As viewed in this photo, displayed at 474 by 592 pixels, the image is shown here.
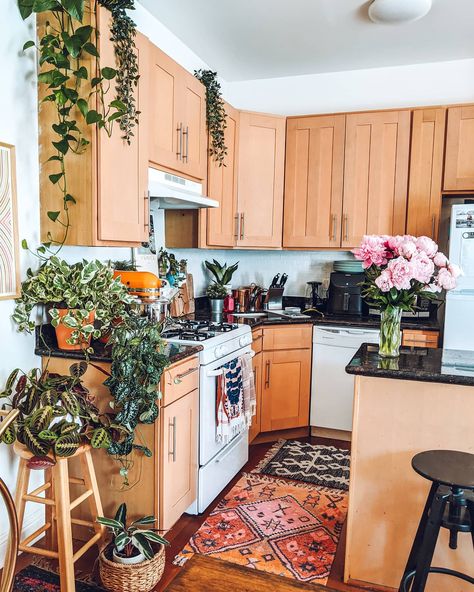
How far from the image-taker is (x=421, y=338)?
3.44 meters

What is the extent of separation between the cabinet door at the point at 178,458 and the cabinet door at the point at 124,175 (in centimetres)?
88

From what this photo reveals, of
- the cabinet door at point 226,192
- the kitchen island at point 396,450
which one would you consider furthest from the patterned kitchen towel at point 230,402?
the cabinet door at point 226,192

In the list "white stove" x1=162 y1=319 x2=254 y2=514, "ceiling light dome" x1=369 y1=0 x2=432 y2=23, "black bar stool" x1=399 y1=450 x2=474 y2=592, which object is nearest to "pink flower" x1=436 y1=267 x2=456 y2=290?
"black bar stool" x1=399 y1=450 x2=474 y2=592

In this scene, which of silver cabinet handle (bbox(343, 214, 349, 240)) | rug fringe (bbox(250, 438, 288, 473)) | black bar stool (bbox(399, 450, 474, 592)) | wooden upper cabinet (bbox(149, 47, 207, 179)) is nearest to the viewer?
black bar stool (bbox(399, 450, 474, 592))

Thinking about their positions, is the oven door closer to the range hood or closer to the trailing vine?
the range hood

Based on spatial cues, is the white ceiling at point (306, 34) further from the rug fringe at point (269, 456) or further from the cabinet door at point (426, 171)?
the rug fringe at point (269, 456)

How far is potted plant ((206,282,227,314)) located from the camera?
3486 millimetres

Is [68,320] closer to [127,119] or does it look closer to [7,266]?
[7,266]

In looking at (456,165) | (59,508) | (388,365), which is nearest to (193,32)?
(456,165)

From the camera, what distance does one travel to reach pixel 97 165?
2.17 metres

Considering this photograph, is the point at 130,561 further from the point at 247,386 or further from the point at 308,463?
the point at 308,463

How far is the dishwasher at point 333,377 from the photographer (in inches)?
141

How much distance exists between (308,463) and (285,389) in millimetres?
579

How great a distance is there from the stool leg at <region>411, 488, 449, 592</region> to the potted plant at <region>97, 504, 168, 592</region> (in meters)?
0.97
